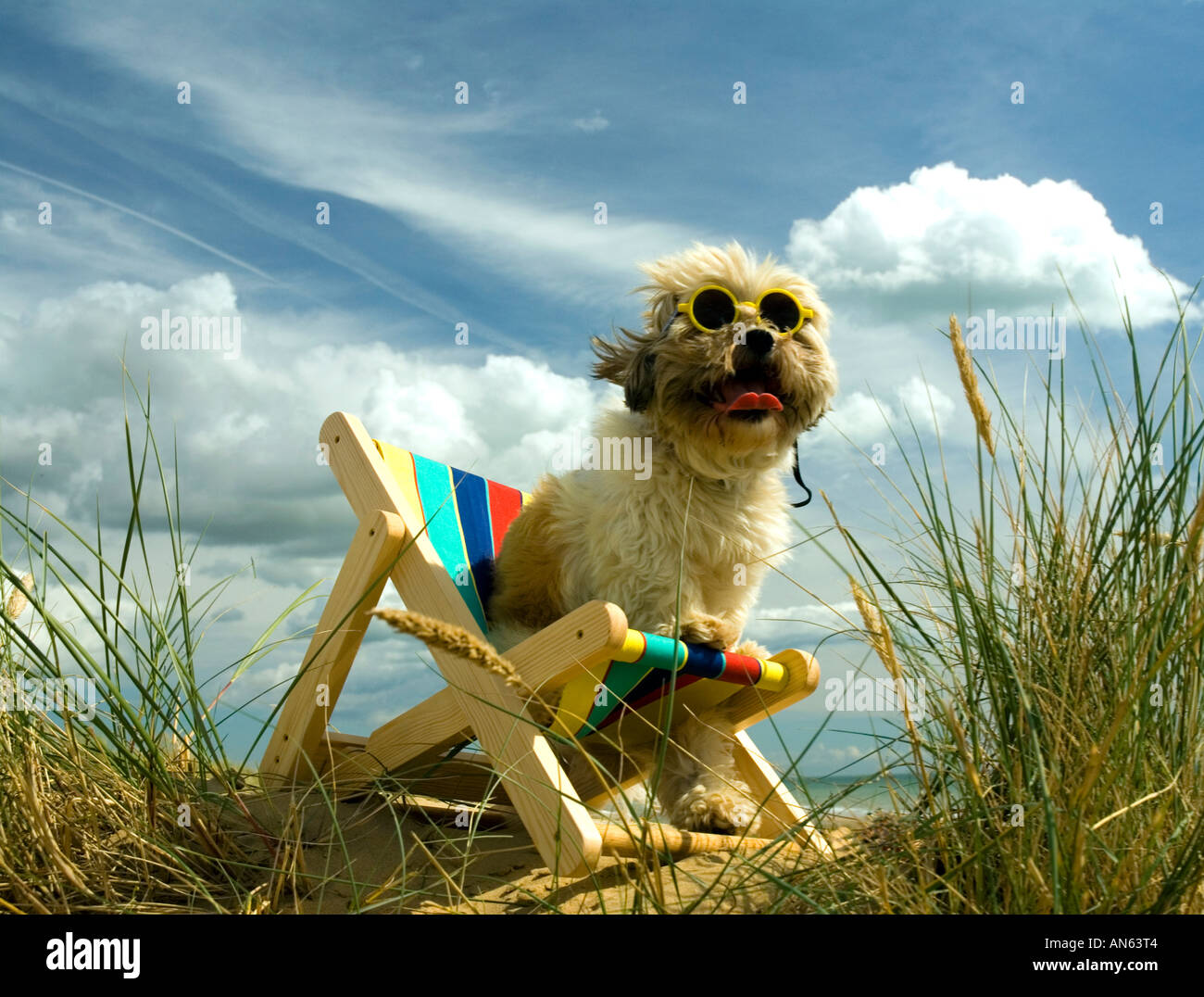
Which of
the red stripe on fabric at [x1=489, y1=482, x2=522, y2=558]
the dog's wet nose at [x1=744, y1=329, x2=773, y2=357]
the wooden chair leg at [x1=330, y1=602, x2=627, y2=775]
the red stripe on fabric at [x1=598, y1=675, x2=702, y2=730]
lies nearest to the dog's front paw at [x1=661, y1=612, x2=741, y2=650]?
the red stripe on fabric at [x1=598, y1=675, x2=702, y2=730]

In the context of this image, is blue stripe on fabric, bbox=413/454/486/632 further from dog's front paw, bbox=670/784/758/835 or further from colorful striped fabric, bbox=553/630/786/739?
dog's front paw, bbox=670/784/758/835

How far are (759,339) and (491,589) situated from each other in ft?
5.16

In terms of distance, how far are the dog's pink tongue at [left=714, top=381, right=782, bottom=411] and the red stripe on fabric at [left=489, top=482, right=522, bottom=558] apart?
1.23 m

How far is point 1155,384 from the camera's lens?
2.69 metres

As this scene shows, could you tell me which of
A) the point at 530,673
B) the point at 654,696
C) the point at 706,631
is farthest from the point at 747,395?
the point at 530,673

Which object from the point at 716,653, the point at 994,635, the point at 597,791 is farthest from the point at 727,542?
the point at 994,635

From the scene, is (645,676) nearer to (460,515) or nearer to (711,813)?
(711,813)

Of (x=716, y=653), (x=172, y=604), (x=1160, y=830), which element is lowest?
(x=1160, y=830)

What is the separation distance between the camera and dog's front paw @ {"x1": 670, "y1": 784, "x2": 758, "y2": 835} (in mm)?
3447

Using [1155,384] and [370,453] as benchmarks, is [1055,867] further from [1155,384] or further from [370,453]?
[370,453]

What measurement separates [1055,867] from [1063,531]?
1.11m

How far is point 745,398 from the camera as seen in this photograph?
357 centimetres

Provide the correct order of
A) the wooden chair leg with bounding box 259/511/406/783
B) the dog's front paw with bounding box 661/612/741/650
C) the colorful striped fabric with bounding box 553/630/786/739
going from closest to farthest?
the colorful striped fabric with bounding box 553/630/786/739 → the dog's front paw with bounding box 661/612/741/650 → the wooden chair leg with bounding box 259/511/406/783

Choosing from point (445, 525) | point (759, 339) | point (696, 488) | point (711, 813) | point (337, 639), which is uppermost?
point (759, 339)
